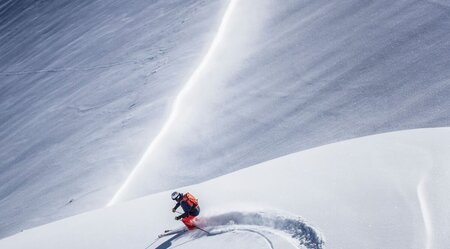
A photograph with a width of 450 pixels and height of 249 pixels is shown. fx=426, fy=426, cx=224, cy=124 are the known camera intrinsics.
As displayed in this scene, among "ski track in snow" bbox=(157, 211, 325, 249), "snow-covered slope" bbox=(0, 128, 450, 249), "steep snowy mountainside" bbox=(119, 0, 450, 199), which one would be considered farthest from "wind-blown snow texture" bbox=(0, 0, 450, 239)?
"ski track in snow" bbox=(157, 211, 325, 249)

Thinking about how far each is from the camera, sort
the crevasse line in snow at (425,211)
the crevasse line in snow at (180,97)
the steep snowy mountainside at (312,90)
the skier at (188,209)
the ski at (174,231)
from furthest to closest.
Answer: the crevasse line in snow at (180,97) → the steep snowy mountainside at (312,90) → the ski at (174,231) → the skier at (188,209) → the crevasse line in snow at (425,211)

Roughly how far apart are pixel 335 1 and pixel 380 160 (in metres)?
4.28

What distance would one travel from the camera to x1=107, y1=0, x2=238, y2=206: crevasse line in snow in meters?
5.24

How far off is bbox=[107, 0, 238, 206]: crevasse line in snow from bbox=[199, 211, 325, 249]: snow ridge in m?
1.77

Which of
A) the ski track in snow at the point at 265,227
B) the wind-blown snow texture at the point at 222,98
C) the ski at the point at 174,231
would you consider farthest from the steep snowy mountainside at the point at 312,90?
the ski track in snow at the point at 265,227

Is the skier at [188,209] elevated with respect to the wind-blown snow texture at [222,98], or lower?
lower

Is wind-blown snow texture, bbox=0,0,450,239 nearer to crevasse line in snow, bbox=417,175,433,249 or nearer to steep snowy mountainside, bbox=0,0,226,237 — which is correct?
steep snowy mountainside, bbox=0,0,226,237

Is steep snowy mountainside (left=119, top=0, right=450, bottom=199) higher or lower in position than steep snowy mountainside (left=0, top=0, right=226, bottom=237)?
lower

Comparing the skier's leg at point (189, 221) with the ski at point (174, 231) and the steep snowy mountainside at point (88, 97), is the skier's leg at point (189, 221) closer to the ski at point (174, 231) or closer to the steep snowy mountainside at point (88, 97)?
the ski at point (174, 231)

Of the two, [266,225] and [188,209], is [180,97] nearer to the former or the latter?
[188,209]

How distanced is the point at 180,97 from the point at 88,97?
2704mm

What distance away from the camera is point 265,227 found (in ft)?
10.7

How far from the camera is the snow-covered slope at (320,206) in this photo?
2670mm

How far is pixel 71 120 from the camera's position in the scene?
7.77 m
